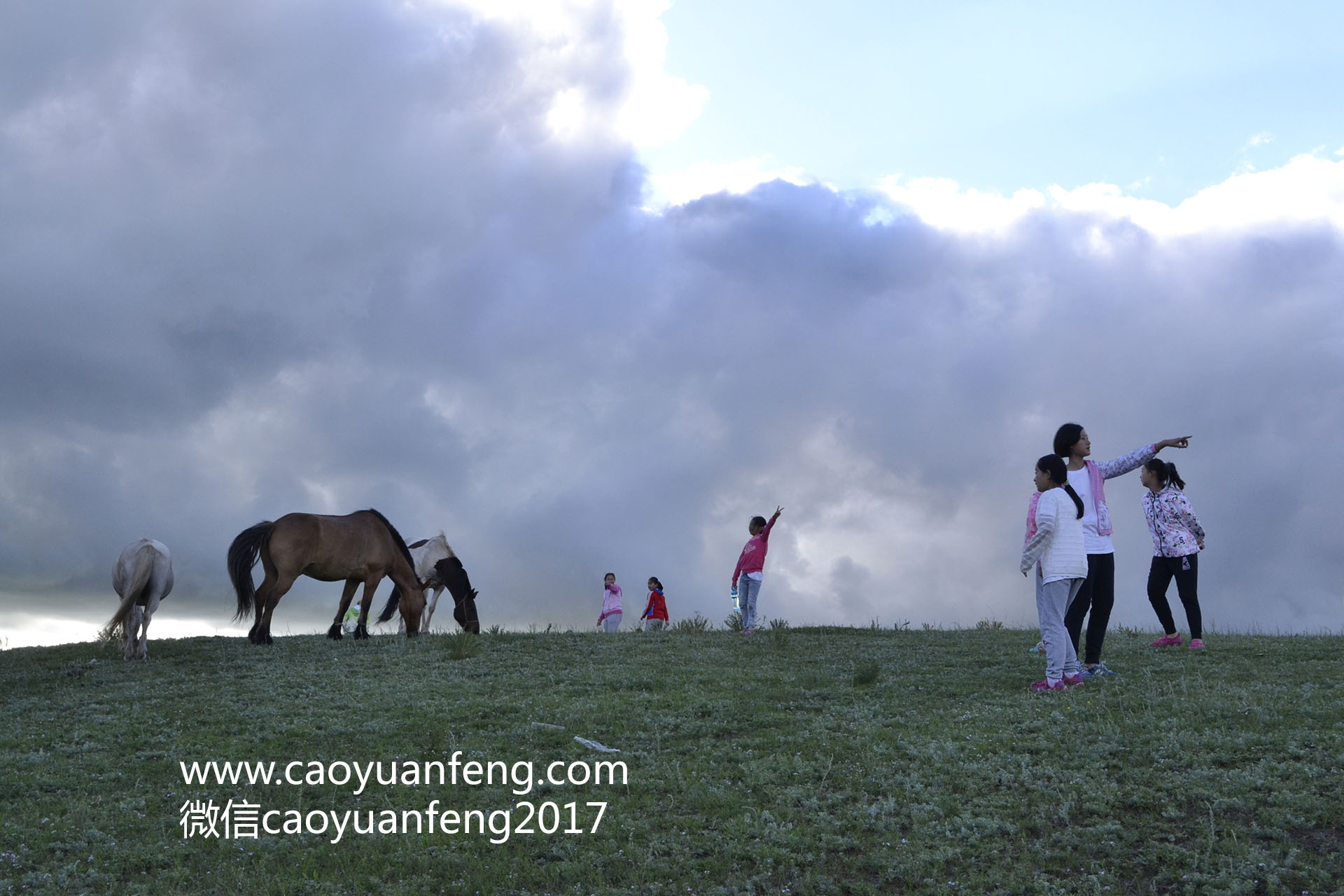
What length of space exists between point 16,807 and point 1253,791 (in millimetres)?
8723

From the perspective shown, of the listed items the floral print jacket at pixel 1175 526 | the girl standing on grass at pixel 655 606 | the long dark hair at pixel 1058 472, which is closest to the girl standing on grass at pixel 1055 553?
the long dark hair at pixel 1058 472

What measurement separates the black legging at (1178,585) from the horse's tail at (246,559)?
1314 cm

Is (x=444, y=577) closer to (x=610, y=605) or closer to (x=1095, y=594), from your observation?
(x=610, y=605)

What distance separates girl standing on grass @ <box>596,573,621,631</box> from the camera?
20906 mm

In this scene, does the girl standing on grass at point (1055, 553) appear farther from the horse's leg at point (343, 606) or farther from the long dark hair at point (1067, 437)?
the horse's leg at point (343, 606)

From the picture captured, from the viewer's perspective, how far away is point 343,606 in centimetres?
1809

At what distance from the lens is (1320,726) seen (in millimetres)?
7879

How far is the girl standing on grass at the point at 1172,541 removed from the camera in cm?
1209

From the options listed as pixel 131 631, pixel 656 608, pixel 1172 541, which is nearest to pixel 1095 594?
pixel 1172 541

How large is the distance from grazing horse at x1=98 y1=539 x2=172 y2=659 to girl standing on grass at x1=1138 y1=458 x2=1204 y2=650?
1391 cm

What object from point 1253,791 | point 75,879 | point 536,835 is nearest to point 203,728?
point 75,879

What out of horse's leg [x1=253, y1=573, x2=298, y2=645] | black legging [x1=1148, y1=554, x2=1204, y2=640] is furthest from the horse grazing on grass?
black legging [x1=1148, y1=554, x2=1204, y2=640]

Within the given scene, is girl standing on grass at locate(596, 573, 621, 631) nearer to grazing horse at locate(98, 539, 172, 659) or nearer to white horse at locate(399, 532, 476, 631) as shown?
white horse at locate(399, 532, 476, 631)

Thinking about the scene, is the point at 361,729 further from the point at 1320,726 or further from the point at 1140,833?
the point at 1320,726
